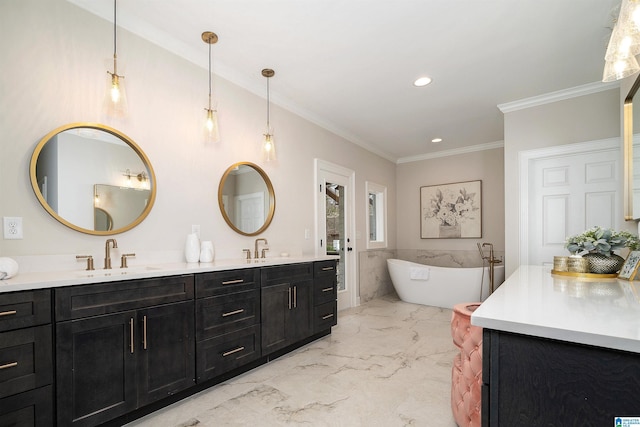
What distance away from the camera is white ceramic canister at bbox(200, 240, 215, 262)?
104 inches

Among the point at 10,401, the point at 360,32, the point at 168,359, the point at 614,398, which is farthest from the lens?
the point at 360,32

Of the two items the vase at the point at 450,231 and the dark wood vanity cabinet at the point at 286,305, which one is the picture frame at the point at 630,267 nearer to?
the dark wood vanity cabinet at the point at 286,305

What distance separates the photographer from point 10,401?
4.59ft

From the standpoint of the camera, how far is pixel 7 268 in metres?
1.60

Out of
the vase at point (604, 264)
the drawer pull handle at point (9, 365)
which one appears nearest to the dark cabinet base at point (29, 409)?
the drawer pull handle at point (9, 365)

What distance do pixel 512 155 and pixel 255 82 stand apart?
3.12 meters

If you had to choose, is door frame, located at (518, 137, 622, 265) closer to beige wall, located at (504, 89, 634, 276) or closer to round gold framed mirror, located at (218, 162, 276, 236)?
beige wall, located at (504, 89, 634, 276)

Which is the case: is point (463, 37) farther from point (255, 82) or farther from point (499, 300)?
point (499, 300)

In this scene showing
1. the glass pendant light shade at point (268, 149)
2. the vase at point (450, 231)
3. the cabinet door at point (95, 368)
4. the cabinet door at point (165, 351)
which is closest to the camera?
the cabinet door at point (95, 368)

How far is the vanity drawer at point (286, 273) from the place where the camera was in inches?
107

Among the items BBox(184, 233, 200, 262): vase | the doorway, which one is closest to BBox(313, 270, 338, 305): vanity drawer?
the doorway

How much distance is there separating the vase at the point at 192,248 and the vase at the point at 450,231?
4.57m

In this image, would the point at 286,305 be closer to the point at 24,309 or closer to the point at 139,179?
the point at 139,179

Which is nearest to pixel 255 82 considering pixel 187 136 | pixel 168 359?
pixel 187 136
